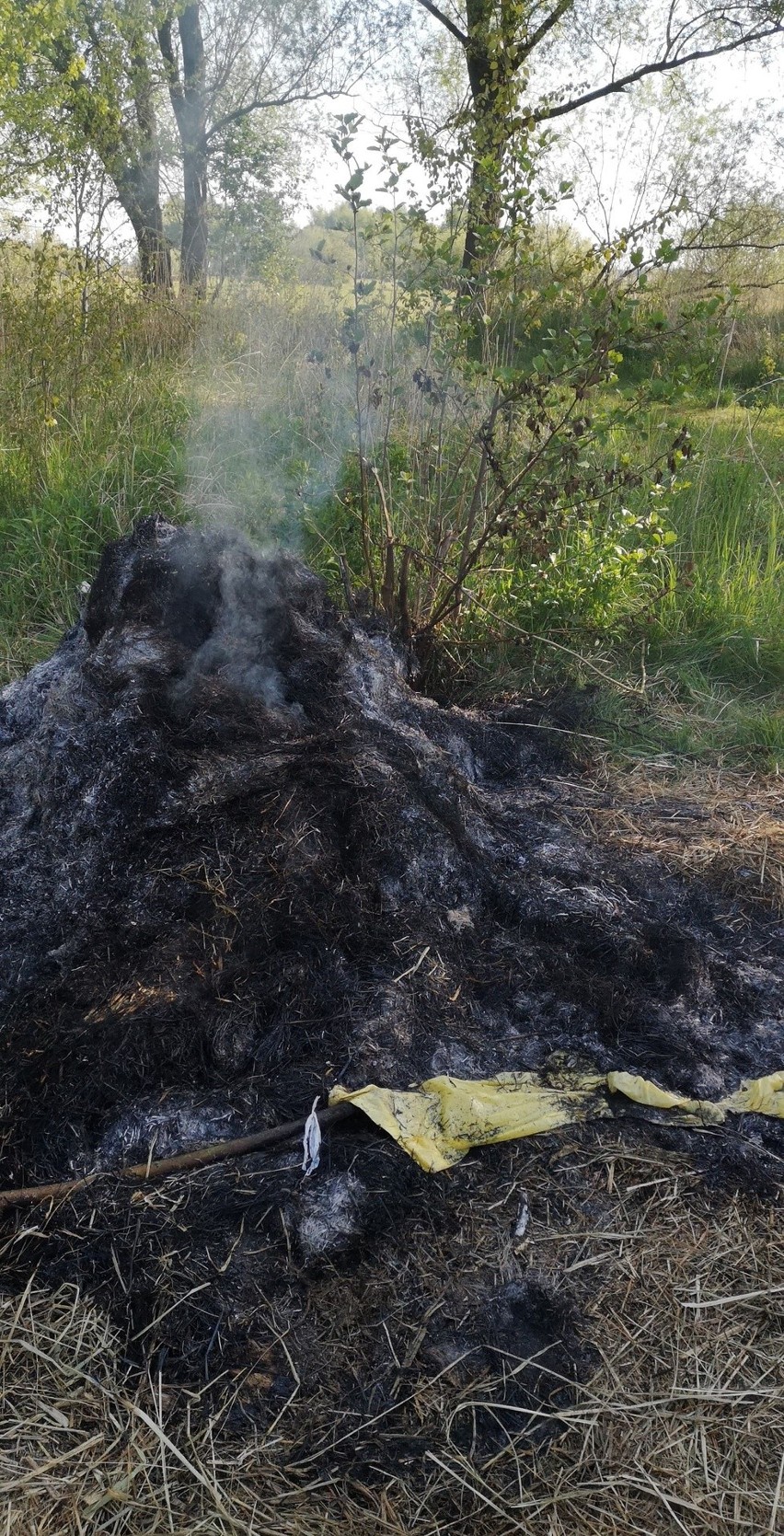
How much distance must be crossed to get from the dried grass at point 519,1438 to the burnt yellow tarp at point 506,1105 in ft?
0.51

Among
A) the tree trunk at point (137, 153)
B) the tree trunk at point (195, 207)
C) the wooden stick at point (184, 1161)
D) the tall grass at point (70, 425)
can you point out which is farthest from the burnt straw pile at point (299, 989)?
the tree trunk at point (195, 207)

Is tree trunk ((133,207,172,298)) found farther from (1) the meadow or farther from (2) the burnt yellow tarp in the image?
(2) the burnt yellow tarp

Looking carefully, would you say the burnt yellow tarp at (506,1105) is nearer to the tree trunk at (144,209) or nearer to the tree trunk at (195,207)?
the tree trunk at (144,209)

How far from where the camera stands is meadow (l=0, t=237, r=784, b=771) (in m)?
3.67

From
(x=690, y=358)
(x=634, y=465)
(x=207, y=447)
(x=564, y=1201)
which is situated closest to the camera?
(x=564, y=1201)

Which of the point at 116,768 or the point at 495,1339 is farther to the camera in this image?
the point at 116,768

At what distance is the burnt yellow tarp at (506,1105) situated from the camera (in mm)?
1854

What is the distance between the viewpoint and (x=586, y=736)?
3.34 metres

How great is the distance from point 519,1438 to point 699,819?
186 centimetres

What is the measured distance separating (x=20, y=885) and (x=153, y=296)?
18.5 ft

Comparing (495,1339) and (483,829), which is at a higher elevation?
(483,829)

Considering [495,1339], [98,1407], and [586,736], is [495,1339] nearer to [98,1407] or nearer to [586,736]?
[98,1407]

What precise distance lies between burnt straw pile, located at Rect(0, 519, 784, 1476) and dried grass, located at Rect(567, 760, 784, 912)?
115 mm

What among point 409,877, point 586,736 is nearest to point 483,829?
point 409,877
